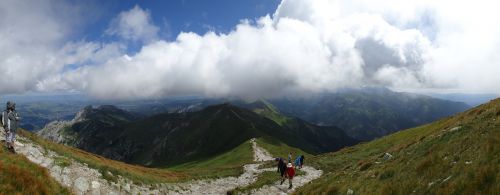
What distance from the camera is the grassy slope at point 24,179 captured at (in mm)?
17797

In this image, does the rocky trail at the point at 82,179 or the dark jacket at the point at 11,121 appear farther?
the dark jacket at the point at 11,121

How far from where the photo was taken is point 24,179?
18922mm

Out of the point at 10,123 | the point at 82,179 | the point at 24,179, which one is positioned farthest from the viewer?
the point at 10,123

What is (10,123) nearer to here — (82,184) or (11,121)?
(11,121)

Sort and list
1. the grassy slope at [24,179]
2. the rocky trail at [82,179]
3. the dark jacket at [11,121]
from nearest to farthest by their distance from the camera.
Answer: the grassy slope at [24,179], the rocky trail at [82,179], the dark jacket at [11,121]

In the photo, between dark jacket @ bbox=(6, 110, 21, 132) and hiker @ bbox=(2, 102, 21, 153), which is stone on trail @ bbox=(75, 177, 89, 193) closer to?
hiker @ bbox=(2, 102, 21, 153)

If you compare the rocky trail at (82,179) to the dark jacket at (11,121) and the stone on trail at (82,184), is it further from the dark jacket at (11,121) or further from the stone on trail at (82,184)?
the dark jacket at (11,121)

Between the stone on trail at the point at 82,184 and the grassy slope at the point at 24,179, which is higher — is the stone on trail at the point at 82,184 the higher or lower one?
the lower one

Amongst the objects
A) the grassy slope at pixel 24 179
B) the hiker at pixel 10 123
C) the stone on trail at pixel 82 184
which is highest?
the hiker at pixel 10 123

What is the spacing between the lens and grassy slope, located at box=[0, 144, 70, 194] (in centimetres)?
1780

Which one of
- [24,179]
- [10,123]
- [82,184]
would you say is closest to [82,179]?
[82,184]

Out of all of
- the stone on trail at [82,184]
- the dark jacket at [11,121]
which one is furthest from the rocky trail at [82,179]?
the dark jacket at [11,121]

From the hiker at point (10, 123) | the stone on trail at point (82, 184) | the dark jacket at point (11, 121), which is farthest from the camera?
the dark jacket at point (11, 121)

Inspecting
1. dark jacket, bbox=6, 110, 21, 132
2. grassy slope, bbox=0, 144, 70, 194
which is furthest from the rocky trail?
grassy slope, bbox=0, 144, 70, 194
